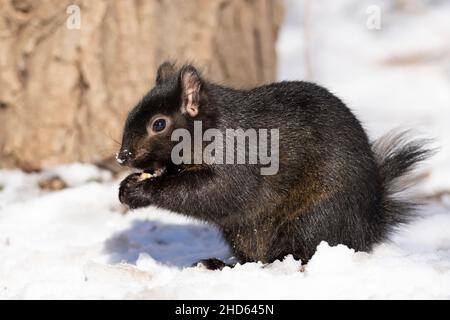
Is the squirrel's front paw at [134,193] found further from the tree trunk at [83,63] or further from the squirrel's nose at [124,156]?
the tree trunk at [83,63]

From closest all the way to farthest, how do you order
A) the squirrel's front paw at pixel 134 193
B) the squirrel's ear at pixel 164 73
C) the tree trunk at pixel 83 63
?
the squirrel's front paw at pixel 134 193, the squirrel's ear at pixel 164 73, the tree trunk at pixel 83 63

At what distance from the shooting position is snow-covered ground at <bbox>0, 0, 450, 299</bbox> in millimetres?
3793

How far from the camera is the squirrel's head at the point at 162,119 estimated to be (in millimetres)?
4320

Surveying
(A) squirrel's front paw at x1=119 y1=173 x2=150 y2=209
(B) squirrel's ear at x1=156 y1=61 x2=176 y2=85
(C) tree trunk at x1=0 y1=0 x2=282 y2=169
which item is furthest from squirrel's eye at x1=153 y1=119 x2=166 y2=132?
(C) tree trunk at x1=0 y1=0 x2=282 y2=169

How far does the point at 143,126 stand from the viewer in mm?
4312

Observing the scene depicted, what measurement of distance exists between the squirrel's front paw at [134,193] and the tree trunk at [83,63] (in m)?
2.11

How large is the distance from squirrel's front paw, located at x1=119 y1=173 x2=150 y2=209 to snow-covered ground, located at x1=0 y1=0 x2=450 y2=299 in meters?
0.33

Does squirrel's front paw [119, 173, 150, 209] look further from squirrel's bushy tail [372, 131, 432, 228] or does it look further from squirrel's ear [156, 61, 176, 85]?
squirrel's bushy tail [372, 131, 432, 228]

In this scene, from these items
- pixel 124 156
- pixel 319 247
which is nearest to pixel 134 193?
pixel 124 156

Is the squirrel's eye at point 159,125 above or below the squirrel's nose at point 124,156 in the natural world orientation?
above

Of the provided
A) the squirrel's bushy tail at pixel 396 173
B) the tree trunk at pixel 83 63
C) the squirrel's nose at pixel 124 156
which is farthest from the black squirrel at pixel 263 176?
the tree trunk at pixel 83 63
